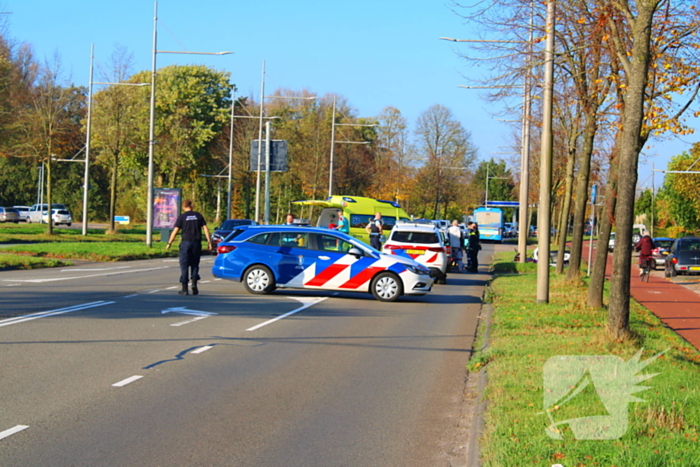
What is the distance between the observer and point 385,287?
18.0 meters

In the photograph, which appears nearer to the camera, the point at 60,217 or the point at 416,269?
the point at 416,269

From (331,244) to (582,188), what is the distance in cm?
652

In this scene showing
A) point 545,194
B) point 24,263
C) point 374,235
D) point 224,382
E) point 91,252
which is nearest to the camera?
point 224,382

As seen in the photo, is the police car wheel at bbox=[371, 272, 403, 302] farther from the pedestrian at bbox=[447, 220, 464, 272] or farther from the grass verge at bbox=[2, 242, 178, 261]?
the grass verge at bbox=[2, 242, 178, 261]

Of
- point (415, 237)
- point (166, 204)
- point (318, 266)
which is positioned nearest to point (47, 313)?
point (318, 266)

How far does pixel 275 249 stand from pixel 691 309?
9.86 meters

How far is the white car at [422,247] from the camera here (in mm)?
23281

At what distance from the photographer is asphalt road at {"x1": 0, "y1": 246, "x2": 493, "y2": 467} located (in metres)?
6.12

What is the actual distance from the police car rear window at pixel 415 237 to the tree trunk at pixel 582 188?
4189mm

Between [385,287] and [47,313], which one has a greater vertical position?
[385,287]

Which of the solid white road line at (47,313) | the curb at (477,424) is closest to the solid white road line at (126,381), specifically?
the curb at (477,424)

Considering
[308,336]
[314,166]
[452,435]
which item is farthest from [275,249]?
[314,166]

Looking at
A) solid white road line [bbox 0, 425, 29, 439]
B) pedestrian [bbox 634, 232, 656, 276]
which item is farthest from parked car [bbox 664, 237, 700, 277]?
solid white road line [bbox 0, 425, 29, 439]

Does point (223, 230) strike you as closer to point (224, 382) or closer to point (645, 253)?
point (645, 253)
